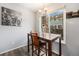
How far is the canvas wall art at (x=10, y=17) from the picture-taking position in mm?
1900

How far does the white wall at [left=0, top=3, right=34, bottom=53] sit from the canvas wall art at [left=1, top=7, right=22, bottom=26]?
99 millimetres

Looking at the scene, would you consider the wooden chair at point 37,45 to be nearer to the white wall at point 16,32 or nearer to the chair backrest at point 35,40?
the chair backrest at point 35,40

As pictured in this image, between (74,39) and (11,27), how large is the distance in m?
1.58

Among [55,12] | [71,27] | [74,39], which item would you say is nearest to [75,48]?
[74,39]

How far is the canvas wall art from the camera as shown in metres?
1.90

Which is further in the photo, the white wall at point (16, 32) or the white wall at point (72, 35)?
the white wall at point (16, 32)

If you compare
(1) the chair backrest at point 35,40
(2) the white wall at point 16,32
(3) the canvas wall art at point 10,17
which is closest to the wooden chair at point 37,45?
(1) the chair backrest at point 35,40

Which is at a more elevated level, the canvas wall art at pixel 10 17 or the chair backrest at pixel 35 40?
the canvas wall art at pixel 10 17

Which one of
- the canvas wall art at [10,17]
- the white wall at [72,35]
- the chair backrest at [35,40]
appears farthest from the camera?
the chair backrest at [35,40]

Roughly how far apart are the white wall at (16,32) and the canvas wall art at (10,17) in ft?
0.32

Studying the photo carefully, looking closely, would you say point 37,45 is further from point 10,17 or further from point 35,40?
point 10,17

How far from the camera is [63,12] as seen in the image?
180 cm

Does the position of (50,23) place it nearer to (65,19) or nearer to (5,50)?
(65,19)

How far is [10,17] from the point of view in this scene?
192cm
